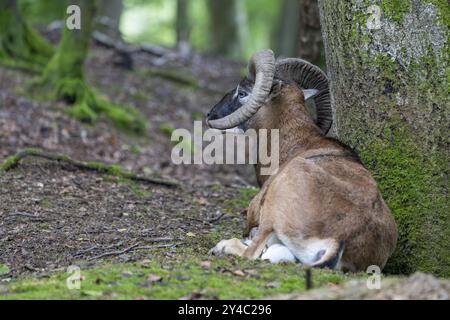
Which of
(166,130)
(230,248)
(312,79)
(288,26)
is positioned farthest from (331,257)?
(288,26)

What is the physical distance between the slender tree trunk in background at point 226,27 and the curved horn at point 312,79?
59.7 feet

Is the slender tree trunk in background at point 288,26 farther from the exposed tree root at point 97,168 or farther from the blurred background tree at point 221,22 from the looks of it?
the exposed tree root at point 97,168

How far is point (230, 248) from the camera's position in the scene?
7977 mm

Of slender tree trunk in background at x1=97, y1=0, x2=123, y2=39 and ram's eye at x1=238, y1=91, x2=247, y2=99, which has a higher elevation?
slender tree trunk in background at x1=97, y1=0, x2=123, y2=39

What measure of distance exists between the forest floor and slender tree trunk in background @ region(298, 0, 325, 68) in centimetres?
231

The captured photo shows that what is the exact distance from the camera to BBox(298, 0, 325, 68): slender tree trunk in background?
40.3 ft

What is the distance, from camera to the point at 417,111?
320 inches

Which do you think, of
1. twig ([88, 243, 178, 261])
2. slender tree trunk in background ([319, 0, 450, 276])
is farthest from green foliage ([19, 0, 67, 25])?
slender tree trunk in background ([319, 0, 450, 276])

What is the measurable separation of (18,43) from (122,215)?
8744 millimetres

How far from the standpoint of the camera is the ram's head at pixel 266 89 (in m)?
9.35

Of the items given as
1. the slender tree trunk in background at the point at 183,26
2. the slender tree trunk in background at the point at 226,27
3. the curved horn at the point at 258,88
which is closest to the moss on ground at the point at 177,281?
the curved horn at the point at 258,88

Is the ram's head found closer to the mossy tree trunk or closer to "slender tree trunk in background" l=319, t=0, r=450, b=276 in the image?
"slender tree trunk in background" l=319, t=0, r=450, b=276
